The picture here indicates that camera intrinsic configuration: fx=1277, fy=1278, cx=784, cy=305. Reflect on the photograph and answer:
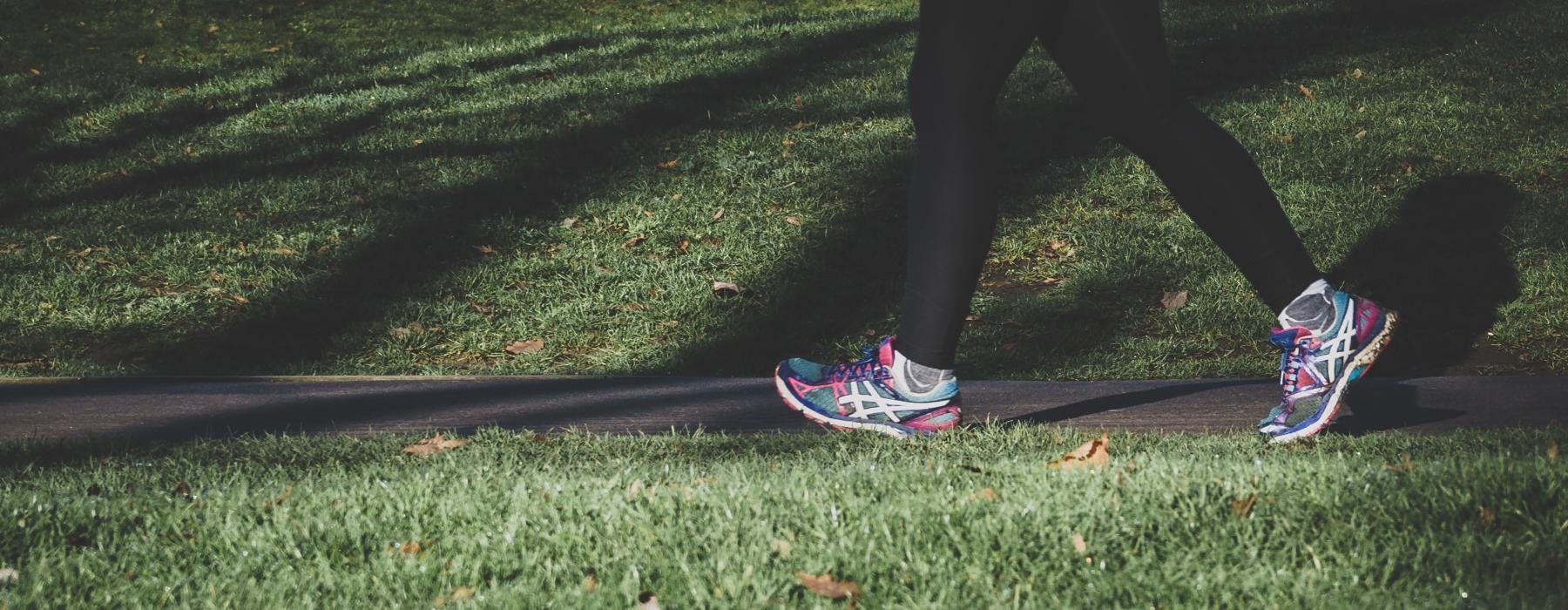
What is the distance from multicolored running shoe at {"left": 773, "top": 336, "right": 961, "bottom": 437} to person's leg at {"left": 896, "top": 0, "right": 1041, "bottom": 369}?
15 cm

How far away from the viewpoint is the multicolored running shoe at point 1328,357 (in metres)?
2.70

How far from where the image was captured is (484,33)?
618 inches

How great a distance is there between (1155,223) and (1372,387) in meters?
2.14

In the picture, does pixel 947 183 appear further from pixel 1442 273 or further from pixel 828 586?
pixel 1442 273

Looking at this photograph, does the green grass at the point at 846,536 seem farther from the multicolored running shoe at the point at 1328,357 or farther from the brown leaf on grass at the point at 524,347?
the brown leaf on grass at the point at 524,347

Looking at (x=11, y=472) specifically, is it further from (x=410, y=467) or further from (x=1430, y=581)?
(x=1430, y=581)

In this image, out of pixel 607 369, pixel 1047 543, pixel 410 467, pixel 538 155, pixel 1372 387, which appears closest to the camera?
pixel 1047 543

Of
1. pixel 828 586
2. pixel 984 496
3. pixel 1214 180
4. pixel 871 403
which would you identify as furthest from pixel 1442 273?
pixel 828 586

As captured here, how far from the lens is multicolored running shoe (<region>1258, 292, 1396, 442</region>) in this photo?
2697mm

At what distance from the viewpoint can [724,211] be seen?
6332mm

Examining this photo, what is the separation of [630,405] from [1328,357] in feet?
6.54

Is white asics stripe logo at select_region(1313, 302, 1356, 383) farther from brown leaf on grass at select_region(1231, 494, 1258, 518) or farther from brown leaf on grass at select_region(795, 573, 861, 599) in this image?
brown leaf on grass at select_region(795, 573, 861, 599)

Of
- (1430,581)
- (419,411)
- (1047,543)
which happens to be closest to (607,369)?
(419,411)

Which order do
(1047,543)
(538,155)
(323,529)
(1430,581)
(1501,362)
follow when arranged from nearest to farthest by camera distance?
(1430,581), (1047,543), (323,529), (1501,362), (538,155)
